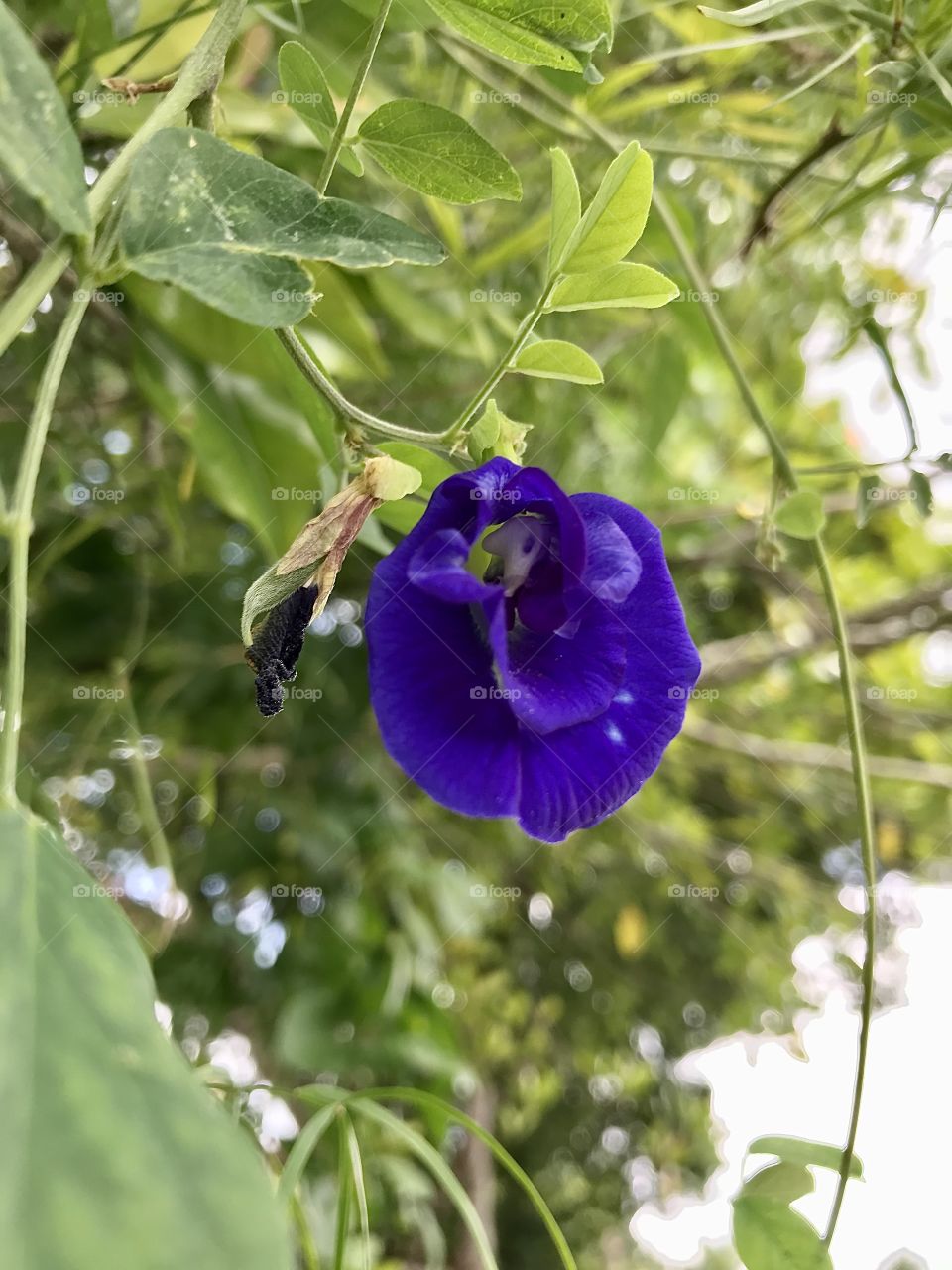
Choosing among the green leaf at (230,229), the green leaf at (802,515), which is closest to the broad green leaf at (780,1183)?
the green leaf at (802,515)

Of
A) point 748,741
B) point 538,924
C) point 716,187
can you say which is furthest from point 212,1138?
point 538,924

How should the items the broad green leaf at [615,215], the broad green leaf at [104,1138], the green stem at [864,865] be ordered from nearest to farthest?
1. the broad green leaf at [104,1138]
2. the broad green leaf at [615,215]
3. the green stem at [864,865]

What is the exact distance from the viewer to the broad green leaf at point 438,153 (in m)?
0.34

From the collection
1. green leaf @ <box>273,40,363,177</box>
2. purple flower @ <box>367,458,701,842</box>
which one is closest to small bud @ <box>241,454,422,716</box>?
purple flower @ <box>367,458,701,842</box>

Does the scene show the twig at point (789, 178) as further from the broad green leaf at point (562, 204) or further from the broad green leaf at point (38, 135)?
the broad green leaf at point (38, 135)

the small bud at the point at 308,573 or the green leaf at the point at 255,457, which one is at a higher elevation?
the small bud at the point at 308,573

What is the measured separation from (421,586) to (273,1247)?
0.53ft

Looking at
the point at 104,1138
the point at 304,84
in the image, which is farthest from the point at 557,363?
the point at 104,1138

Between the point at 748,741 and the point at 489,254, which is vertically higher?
the point at 489,254

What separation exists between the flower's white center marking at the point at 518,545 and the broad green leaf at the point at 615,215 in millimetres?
79

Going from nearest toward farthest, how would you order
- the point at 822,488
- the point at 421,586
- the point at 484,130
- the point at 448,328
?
the point at 421,586, the point at 448,328, the point at 484,130, the point at 822,488

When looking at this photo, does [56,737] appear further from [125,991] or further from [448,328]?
[125,991]

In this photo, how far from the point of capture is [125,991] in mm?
193

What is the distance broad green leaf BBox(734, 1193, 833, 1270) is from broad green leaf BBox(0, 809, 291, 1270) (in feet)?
0.92
